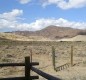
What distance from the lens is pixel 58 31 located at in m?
100

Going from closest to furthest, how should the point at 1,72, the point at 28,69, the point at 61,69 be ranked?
the point at 28,69
the point at 1,72
the point at 61,69

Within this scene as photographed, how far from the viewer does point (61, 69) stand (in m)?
20.9

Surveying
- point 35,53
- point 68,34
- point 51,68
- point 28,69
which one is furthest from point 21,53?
point 68,34

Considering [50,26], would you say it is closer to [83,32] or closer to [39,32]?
[39,32]

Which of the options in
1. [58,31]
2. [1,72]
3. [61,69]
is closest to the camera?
[1,72]

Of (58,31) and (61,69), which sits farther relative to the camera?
(58,31)

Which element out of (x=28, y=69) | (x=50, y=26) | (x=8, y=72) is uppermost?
(x=50, y=26)

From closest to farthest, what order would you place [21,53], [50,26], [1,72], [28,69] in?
[28,69] → [1,72] → [21,53] → [50,26]

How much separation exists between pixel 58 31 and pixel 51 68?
78.7 m

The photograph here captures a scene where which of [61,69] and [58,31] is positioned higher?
[58,31]

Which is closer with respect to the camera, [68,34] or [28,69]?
[28,69]

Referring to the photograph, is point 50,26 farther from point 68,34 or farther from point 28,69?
point 28,69

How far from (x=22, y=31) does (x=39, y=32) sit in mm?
6162

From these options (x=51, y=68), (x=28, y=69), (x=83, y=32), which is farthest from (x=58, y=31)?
(x=28, y=69)
